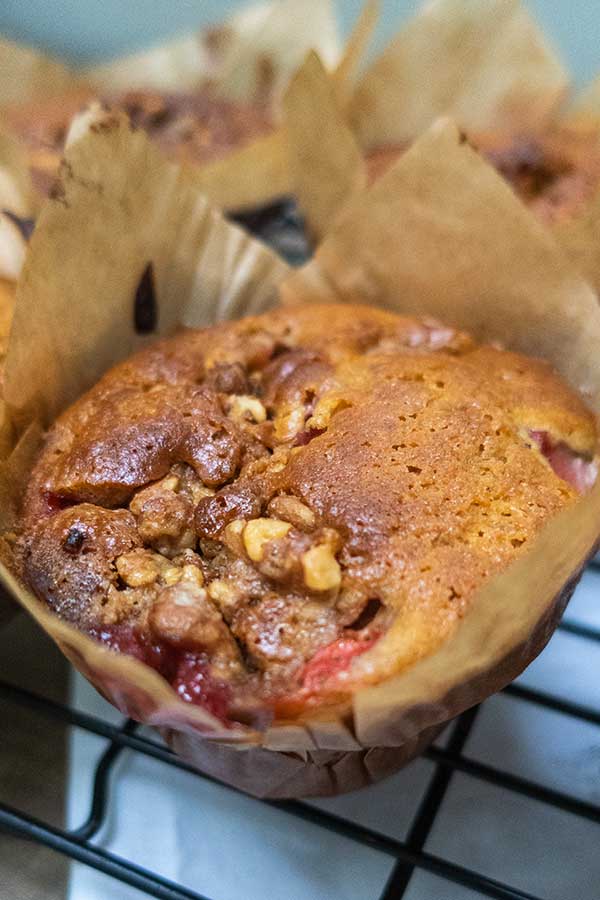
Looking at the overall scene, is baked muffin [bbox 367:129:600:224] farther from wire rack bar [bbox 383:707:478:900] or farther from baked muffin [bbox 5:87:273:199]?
wire rack bar [bbox 383:707:478:900]

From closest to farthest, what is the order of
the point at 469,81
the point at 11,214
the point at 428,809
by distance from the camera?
the point at 428,809, the point at 11,214, the point at 469,81

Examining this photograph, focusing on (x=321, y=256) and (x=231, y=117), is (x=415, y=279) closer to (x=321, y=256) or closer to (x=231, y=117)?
(x=321, y=256)

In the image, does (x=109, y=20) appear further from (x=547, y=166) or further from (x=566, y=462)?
(x=566, y=462)

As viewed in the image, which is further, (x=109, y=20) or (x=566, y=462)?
(x=109, y=20)

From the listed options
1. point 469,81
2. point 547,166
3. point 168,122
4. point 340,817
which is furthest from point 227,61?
point 340,817

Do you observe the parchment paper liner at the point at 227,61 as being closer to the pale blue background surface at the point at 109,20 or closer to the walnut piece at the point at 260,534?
the pale blue background surface at the point at 109,20

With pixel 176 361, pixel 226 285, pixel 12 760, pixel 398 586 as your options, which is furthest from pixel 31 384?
pixel 398 586

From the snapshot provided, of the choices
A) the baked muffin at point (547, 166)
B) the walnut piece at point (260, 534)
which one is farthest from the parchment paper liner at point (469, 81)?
the walnut piece at point (260, 534)
